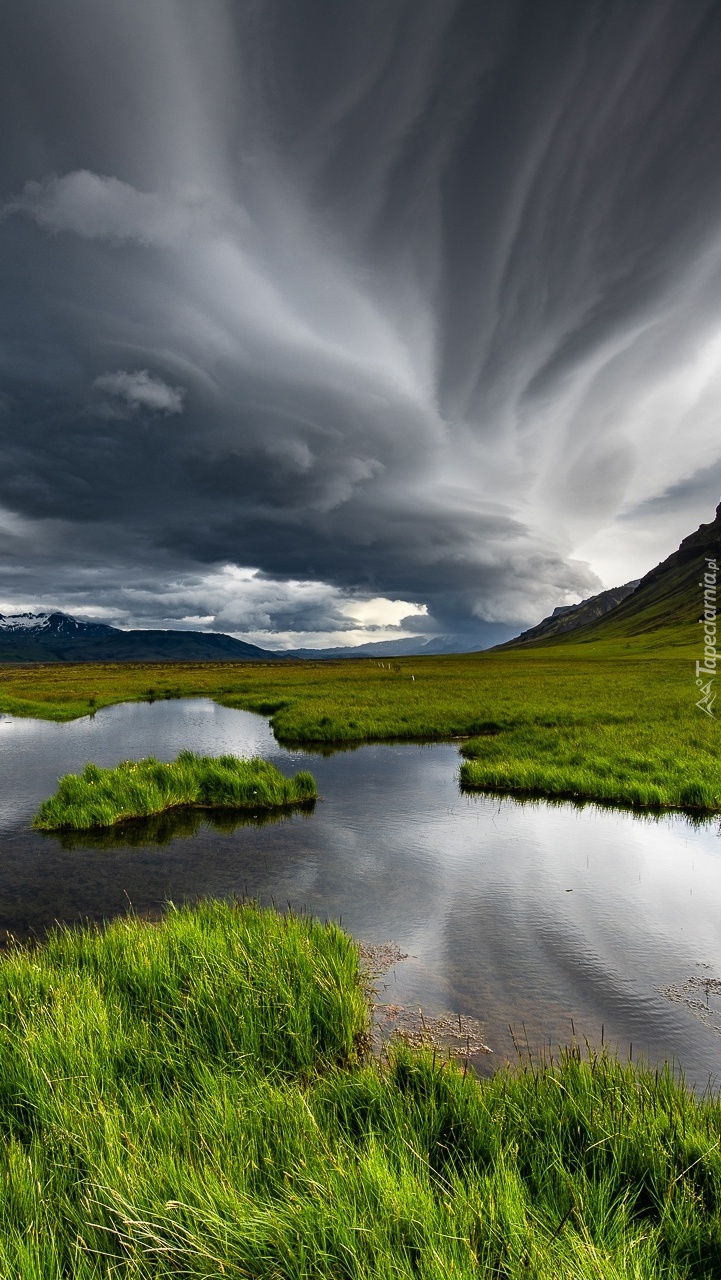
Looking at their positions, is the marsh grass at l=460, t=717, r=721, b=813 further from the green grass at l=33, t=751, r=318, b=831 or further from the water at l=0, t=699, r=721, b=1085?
the green grass at l=33, t=751, r=318, b=831

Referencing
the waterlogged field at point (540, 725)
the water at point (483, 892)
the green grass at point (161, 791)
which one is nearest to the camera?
the water at point (483, 892)

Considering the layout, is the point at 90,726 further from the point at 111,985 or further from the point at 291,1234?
the point at 291,1234

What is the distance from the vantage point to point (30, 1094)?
5359 millimetres

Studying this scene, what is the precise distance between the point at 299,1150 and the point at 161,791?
1835 cm

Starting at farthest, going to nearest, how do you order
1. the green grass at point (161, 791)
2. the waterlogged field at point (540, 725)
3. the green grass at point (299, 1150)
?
the waterlogged field at point (540, 725), the green grass at point (161, 791), the green grass at point (299, 1150)

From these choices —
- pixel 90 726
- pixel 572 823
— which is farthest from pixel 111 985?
pixel 90 726

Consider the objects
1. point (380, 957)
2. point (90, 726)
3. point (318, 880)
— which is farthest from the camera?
point (90, 726)

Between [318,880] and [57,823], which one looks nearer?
[318,880]

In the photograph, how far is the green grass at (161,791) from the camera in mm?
19062

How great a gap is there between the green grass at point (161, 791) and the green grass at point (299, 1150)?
12.5 m

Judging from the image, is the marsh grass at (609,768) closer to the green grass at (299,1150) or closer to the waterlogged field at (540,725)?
the waterlogged field at (540,725)

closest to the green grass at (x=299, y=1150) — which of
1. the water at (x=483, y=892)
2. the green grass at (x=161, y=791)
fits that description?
the water at (x=483, y=892)

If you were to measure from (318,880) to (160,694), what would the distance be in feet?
214

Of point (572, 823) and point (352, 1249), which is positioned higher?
point (352, 1249)
